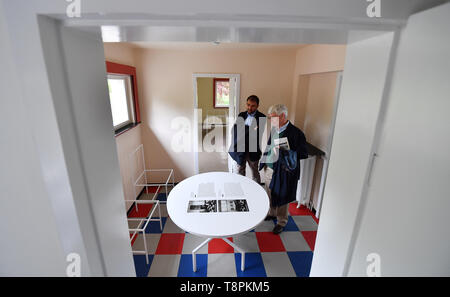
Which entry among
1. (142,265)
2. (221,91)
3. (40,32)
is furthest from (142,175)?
(221,91)

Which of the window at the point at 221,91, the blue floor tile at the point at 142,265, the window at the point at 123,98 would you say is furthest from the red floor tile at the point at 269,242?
the window at the point at 221,91

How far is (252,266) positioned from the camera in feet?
7.30

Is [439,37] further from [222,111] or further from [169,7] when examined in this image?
[222,111]

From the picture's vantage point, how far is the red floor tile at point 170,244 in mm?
2404

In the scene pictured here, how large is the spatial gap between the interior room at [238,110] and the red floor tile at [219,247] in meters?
0.01

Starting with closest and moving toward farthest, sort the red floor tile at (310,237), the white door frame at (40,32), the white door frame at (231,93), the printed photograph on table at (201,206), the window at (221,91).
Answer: the white door frame at (40,32) < the printed photograph on table at (201,206) < the red floor tile at (310,237) < the white door frame at (231,93) < the window at (221,91)

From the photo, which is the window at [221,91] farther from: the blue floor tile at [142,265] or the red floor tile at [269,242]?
the blue floor tile at [142,265]

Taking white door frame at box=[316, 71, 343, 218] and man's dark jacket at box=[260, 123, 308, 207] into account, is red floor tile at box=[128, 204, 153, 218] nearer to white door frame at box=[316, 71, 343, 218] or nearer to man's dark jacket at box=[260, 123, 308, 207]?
man's dark jacket at box=[260, 123, 308, 207]

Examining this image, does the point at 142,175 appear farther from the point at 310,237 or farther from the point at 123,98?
the point at 310,237

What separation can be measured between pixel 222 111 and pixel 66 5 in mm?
7779

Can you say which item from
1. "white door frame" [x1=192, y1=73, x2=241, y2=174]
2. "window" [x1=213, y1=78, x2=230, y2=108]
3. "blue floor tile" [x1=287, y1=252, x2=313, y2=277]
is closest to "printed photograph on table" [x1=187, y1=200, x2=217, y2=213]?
"blue floor tile" [x1=287, y1=252, x2=313, y2=277]

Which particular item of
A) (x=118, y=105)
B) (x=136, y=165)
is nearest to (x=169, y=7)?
(x=118, y=105)

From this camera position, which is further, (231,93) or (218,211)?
(231,93)

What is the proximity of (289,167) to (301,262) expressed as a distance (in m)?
1.11
